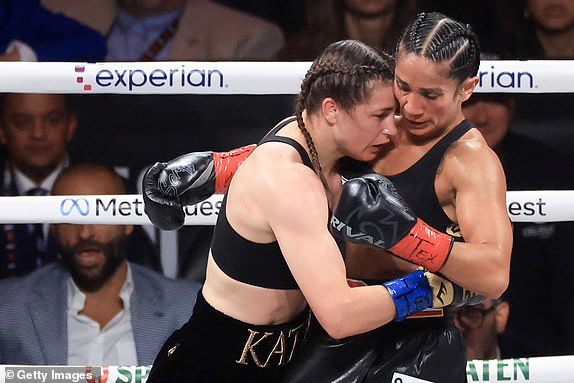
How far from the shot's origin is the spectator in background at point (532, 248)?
323 cm

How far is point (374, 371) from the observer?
220cm

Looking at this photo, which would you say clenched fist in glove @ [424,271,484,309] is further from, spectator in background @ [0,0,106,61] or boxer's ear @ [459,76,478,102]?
spectator in background @ [0,0,106,61]

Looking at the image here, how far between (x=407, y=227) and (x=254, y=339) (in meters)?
0.42

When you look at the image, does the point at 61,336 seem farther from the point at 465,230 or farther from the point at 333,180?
the point at 465,230

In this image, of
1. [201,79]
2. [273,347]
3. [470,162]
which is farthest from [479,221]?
[201,79]

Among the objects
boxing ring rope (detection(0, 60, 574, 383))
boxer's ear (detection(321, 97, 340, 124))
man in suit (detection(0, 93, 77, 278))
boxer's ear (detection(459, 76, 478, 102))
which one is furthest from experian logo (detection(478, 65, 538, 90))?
man in suit (detection(0, 93, 77, 278))

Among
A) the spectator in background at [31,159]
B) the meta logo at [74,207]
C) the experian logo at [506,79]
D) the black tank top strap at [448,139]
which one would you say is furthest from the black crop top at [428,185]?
the spectator in background at [31,159]

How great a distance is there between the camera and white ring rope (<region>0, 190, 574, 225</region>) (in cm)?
266

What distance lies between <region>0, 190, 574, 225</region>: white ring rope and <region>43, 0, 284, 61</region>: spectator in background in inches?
28.7

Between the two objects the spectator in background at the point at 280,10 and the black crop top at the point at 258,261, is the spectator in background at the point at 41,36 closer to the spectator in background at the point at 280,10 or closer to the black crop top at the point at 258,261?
the spectator in background at the point at 280,10

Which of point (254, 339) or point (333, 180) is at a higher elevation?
point (333, 180)

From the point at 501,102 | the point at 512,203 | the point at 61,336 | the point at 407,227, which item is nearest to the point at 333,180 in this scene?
the point at 407,227

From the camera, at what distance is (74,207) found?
2668 millimetres

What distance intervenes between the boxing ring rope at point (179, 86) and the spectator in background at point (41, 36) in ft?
1.91
